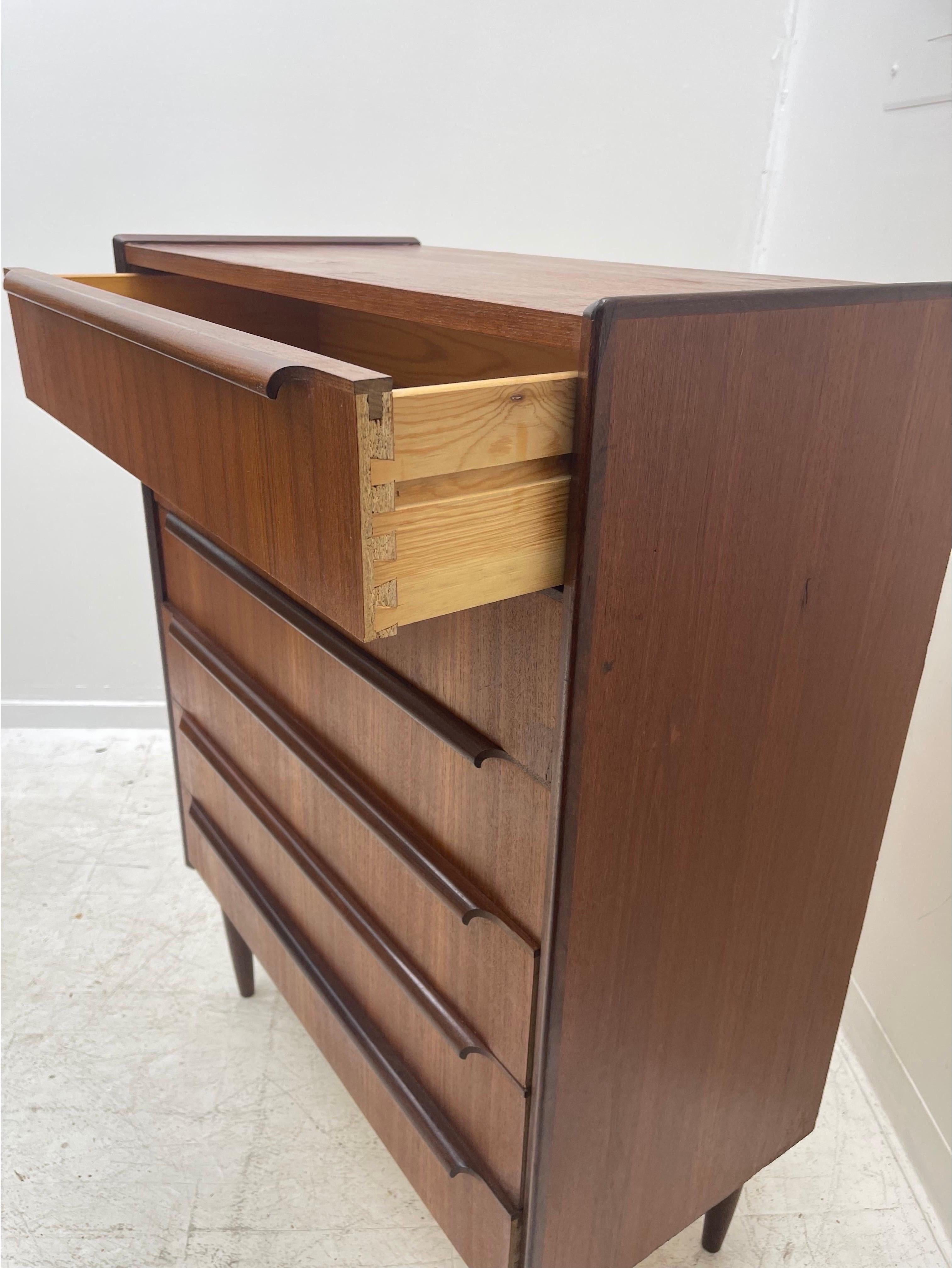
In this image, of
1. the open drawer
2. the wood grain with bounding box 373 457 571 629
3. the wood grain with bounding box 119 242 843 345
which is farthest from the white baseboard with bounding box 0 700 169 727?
the wood grain with bounding box 373 457 571 629

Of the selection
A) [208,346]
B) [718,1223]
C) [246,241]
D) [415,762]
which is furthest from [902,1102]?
[246,241]

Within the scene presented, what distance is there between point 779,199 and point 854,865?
114 cm

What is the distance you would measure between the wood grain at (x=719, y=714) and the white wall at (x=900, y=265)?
33cm

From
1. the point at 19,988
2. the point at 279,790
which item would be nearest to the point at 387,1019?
the point at 279,790

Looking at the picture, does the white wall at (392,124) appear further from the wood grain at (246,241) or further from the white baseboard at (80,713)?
the white baseboard at (80,713)

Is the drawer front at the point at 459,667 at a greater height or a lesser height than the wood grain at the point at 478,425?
lesser

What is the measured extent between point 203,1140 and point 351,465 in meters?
1.17

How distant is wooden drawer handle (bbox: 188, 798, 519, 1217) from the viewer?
2.90ft

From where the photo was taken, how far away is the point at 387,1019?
1.00m

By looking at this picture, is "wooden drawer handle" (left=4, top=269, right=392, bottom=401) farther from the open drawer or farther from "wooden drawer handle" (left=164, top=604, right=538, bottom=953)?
"wooden drawer handle" (left=164, top=604, right=538, bottom=953)

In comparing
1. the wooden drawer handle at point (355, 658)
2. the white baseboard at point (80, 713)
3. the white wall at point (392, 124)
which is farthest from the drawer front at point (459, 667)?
the white baseboard at point (80, 713)

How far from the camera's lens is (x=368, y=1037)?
102 cm

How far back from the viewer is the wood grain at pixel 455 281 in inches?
24.3

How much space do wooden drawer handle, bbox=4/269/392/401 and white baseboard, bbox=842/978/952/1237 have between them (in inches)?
42.2
